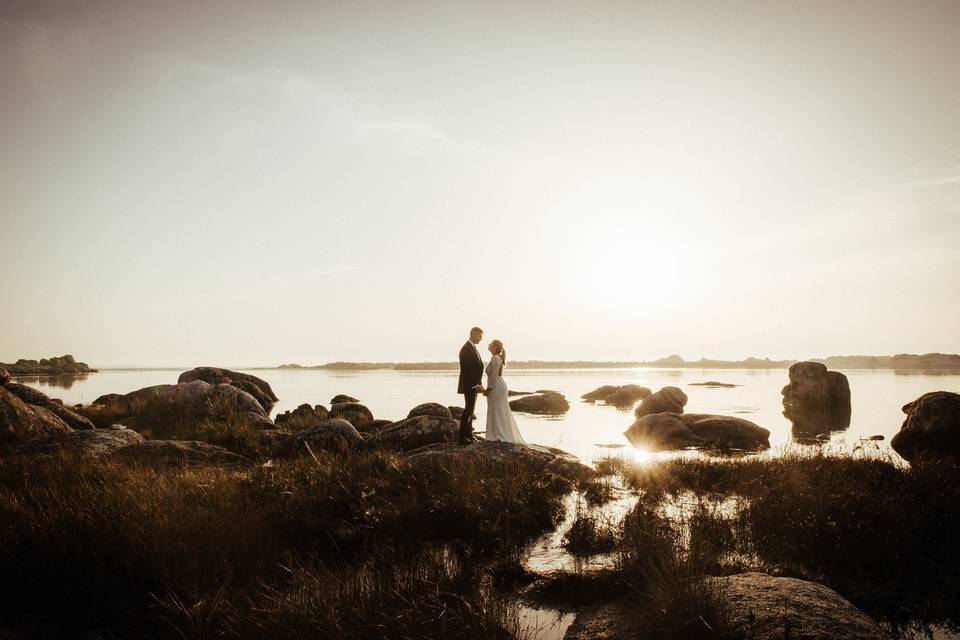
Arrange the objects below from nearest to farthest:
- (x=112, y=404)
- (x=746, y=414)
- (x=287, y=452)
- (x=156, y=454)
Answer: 1. (x=156, y=454)
2. (x=287, y=452)
3. (x=112, y=404)
4. (x=746, y=414)

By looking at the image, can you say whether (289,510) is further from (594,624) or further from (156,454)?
(156,454)

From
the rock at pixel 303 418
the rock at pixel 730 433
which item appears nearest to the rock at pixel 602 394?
the rock at pixel 730 433

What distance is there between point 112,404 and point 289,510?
24.2 m

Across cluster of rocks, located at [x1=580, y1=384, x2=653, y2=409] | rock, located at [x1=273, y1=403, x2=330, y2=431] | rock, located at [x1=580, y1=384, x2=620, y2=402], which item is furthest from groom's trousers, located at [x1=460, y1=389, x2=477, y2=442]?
rock, located at [x1=580, y1=384, x2=620, y2=402]

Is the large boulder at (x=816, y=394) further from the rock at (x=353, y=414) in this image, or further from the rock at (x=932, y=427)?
the rock at (x=353, y=414)

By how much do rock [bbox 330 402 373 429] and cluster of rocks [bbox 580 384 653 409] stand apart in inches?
925

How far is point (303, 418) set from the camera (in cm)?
2177

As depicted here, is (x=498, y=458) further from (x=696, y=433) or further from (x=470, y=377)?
(x=696, y=433)

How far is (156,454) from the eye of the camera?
11.7 m

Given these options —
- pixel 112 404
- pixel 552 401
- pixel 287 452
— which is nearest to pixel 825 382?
pixel 552 401

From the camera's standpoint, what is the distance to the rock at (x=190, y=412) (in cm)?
1848

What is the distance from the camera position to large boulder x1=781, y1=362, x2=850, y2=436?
3191 cm

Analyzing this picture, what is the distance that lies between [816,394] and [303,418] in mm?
31519

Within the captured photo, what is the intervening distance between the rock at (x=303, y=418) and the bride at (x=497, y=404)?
288 inches
